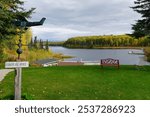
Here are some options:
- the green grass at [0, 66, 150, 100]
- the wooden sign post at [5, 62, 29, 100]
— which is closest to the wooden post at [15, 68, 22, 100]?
the wooden sign post at [5, 62, 29, 100]

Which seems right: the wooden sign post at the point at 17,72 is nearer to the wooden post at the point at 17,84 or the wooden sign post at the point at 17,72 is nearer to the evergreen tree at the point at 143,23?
the wooden post at the point at 17,84

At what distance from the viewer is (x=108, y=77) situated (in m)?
21.2

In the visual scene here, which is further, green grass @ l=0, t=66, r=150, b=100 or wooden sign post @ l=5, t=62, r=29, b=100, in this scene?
green grass @ l=0, t=66, r=150, b=100

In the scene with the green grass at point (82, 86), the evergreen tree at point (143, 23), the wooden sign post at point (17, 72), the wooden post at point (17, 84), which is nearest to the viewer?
the wooden sign post at point (17, 72)

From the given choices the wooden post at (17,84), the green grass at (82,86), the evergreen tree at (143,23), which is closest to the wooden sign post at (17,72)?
the wooden post at (17,84)

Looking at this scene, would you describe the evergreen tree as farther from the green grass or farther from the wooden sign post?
the wooden sign post

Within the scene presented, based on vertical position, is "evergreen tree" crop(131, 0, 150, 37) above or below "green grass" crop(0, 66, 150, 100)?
above

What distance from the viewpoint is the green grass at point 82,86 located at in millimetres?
15602

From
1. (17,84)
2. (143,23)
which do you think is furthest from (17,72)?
(143,23)

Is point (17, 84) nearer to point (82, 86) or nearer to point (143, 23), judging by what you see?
point (82, 86)

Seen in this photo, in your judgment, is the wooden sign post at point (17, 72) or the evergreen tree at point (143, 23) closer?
the wooden sign post at point (17, 72)

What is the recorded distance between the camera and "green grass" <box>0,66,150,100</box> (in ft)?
51.2

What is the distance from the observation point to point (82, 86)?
17969 millimetres

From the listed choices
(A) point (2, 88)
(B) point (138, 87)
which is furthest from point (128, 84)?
(A) point (2, 88)
